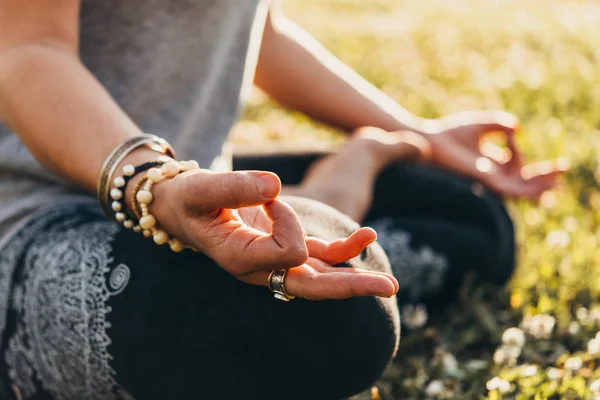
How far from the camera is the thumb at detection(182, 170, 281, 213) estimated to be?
1.28 metres

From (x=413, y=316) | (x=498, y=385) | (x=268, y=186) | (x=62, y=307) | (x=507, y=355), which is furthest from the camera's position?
(x=413, y=316)

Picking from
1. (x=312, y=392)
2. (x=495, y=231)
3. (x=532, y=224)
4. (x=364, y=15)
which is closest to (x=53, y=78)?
(x=312, y=392)

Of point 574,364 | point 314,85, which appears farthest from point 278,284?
point 314,85

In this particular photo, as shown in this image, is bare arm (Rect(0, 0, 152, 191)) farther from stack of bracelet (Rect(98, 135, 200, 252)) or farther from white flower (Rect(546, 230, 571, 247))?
white flower (Rect(546, 230, 571, 247))

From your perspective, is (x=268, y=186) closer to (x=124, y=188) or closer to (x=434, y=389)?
(x=124, y=188)

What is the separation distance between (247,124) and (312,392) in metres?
3.17

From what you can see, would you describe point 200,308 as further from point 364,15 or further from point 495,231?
point 364,15

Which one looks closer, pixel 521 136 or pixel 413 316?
pixel 413 316

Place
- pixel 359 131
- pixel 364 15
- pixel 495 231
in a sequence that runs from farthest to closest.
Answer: pixel 364 15
pixel 359 131
pixel 495 231

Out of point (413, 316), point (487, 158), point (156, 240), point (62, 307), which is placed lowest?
point (413, 316)

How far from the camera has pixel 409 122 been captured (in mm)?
2832

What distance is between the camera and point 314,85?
274 cm

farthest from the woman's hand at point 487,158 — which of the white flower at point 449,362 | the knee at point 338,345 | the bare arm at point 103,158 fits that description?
the bare arm at point 103,158

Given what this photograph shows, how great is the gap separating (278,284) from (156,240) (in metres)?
0.29
